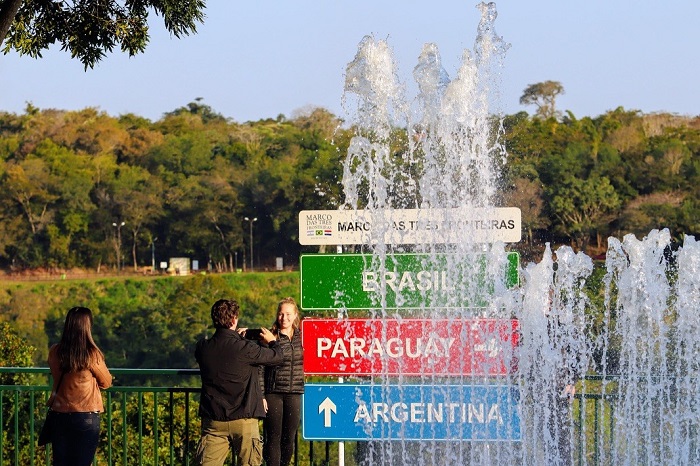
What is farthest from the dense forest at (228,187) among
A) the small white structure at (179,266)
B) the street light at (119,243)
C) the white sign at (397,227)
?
the white sign at (397,227)

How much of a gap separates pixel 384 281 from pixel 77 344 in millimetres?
2704

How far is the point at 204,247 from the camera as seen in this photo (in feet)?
319

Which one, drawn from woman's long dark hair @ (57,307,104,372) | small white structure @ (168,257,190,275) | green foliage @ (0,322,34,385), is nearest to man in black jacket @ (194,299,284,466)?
woman's long dark hair @ (57,307,104,372)

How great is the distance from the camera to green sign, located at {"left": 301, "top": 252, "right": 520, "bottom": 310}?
953 cm

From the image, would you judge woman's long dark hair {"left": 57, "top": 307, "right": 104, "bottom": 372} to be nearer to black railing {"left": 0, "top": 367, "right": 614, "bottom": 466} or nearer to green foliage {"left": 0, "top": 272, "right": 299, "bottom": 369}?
black railing {"left": 0, "top": 367, "right": 614, "bottom": 466}

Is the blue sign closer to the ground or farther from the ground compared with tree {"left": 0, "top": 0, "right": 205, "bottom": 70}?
closer to the ground

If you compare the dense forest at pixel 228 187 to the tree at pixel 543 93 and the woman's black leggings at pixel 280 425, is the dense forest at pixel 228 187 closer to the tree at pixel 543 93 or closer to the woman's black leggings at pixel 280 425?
the tree at pixel 543 93

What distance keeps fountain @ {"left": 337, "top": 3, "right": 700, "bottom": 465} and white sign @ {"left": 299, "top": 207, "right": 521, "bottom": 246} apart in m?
0.02

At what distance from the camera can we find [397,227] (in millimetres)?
9914

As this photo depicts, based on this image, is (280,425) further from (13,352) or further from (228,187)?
(228,187)

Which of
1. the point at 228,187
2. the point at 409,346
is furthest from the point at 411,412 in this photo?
the point at 228,187

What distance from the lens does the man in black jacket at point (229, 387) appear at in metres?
7.84

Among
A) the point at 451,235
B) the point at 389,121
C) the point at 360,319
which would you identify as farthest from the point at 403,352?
the point at 389,121

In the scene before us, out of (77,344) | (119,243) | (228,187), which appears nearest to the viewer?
(77,344)
